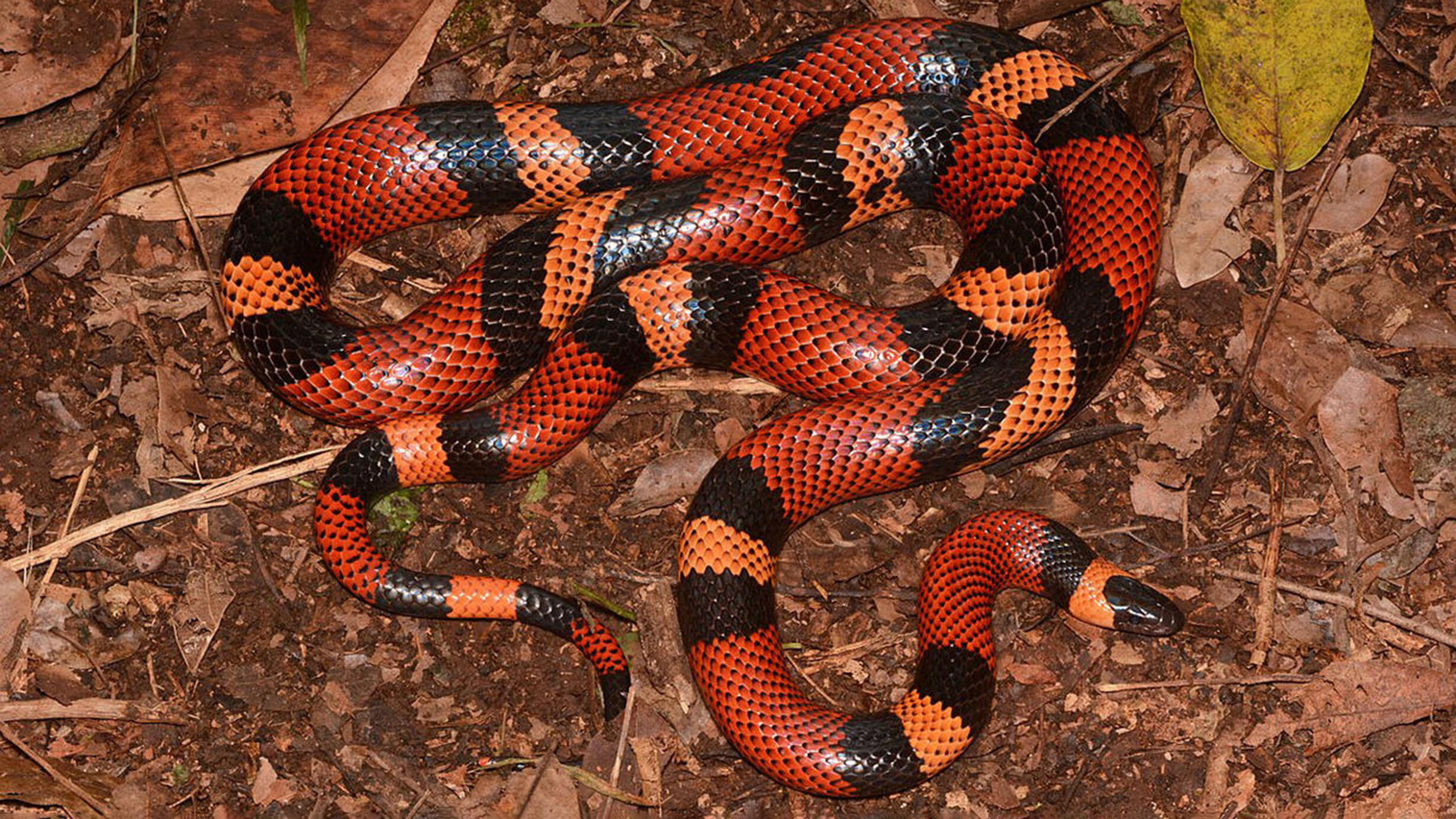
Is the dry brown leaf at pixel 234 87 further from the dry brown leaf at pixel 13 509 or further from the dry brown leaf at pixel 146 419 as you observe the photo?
the dry brown leaf at pixel 13 509

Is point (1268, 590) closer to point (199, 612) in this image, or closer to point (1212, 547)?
point (1212, 547)

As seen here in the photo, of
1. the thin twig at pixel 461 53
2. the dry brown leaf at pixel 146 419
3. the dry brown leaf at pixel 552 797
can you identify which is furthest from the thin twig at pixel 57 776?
the thin twig at pixel 461 53

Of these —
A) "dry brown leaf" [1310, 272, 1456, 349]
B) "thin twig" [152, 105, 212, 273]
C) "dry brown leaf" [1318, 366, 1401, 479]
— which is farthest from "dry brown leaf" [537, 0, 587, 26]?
"dry brown leaf" [1318, 366, 1401, 479]

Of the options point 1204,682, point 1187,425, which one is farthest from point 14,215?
point 1204,682

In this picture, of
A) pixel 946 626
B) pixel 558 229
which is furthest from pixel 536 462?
pixel 946 626

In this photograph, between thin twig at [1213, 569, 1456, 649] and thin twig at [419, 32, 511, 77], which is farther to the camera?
thin twig at [419, 32, 511, 77]

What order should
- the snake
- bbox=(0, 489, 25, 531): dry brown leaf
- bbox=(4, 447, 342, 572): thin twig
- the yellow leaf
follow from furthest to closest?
the yellow leaf < bbox=(0, 489, 25, 531): dry brown leaf < bbox=(4, 447, 342, 572): thin twig < the snake

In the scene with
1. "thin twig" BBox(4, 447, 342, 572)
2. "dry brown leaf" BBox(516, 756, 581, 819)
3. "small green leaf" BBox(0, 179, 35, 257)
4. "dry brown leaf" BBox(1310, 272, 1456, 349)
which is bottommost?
"dry brown leaf" BBox(516, 756, 581, 819)

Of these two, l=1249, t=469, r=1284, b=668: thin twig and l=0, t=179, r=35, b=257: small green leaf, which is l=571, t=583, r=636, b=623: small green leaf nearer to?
l=1249, t=469, r=1284, b=668: thin twig

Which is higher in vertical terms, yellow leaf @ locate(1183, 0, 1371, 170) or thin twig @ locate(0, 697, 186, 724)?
yellow leaf @ locate(1183, 0, 1371, 170)
